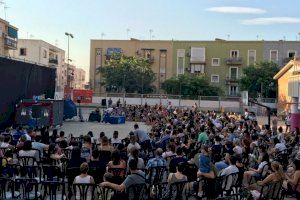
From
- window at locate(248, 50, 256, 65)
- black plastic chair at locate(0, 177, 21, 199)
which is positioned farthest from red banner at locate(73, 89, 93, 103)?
black plastic chair at locate(0, 177, 21, 199)

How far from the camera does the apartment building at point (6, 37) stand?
5547 cm

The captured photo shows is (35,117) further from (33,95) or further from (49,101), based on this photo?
(33,95)

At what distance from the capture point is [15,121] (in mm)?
27406

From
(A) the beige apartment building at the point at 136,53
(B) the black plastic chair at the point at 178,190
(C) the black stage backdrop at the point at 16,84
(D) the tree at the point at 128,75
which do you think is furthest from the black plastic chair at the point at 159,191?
(A) the beige apartment building at the point at 136,53

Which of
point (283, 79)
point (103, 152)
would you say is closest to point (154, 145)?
point (103, 152)

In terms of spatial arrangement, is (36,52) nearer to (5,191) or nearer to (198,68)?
(198,68)

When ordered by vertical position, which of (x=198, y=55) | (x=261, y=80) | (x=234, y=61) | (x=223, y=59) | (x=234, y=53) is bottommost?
(x=261, y=80)

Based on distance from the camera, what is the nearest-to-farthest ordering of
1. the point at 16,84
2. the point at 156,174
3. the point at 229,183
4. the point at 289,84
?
the point at 229,183
the point at 156,174
the point at 16,84
the point at 289,84

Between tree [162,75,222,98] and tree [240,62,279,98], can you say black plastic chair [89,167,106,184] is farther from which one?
tree [162,75,222,98]

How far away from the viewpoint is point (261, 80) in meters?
62.7

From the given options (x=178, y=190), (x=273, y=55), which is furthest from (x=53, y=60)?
(x=178, y=190)

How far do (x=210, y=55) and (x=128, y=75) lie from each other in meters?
13.4

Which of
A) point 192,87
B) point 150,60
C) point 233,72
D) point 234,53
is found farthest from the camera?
point 150,60

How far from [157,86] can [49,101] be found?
162 feet
